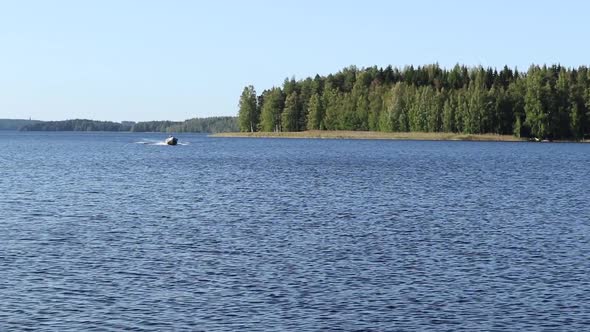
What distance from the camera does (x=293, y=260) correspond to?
4000cm

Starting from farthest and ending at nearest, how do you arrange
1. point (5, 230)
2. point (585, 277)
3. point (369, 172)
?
point (369, 172)
point (5, 230)
point (585, 277)

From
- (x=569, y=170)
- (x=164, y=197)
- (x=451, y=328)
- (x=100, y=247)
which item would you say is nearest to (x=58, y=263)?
(x=100, y=247)

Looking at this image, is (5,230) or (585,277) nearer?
(585,277)

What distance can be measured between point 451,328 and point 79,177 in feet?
252

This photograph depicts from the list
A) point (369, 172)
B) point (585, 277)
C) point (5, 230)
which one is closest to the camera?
point (585, 277)

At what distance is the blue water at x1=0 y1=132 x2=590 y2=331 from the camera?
2962 cm

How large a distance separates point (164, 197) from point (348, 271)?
124 ft

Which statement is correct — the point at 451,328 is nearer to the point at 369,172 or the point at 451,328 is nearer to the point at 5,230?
the point at 5,230

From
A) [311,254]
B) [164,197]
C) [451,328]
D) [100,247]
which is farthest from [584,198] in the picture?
[451,328]

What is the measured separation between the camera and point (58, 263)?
38.5 metres

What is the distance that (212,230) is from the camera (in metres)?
50.6

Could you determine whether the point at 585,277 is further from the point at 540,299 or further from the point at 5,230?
the point at 5,230

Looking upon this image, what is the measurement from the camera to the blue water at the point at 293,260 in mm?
29625

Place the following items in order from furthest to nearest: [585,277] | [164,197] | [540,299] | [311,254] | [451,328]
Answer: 1. [164,197]
2. [311,254]
3. [585,277]
4. [540,299]
5. [451,328]
